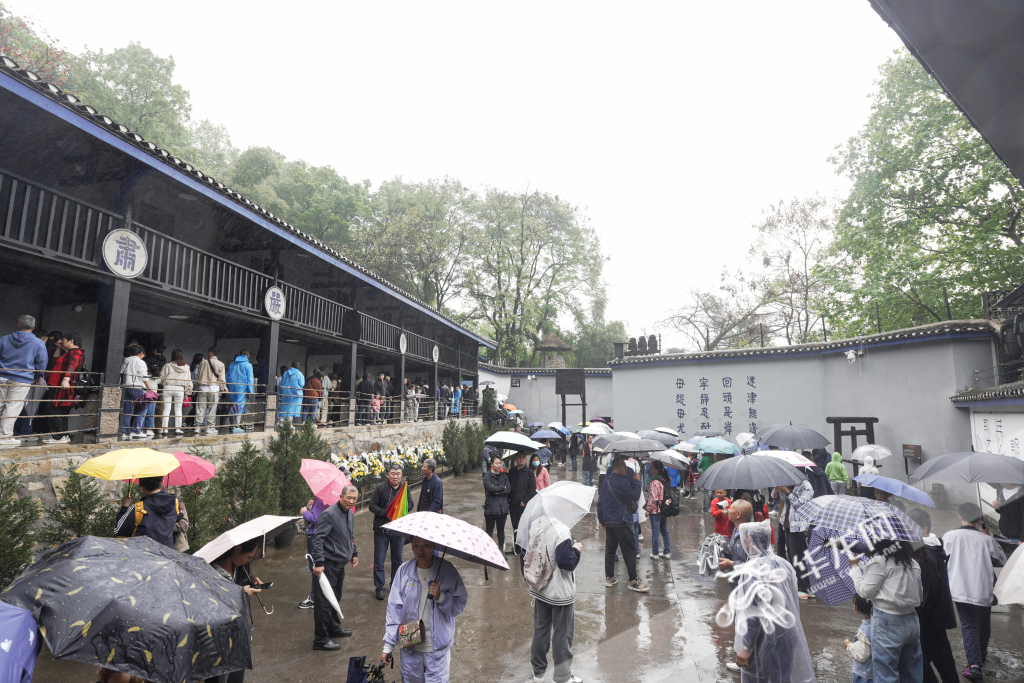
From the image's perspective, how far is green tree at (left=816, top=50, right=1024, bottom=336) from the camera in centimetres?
1730

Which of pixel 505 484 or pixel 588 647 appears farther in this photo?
pixel 505 484

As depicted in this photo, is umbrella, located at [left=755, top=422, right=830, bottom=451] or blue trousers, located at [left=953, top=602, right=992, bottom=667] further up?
umbrella, located at [left=755, top=422, right=830, bottom=451]

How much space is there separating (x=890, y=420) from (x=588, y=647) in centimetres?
1430

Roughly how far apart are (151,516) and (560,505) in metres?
A: 3.45

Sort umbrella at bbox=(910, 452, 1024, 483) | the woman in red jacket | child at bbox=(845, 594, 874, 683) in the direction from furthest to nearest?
1. the woman in red jacket
2. umbrella at bbox=(910, 452, 1024, 483)
3. child at bbox=(845, 594, 874, 683)

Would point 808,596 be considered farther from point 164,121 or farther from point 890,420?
point 164,121

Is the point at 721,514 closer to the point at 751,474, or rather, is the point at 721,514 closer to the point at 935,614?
the point at 751,474

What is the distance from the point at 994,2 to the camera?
2.84 metres

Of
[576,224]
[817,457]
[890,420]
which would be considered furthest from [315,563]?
[576,224]

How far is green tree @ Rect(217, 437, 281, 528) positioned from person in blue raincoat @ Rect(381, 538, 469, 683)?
548 centimetres

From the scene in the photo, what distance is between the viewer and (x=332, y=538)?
523cm

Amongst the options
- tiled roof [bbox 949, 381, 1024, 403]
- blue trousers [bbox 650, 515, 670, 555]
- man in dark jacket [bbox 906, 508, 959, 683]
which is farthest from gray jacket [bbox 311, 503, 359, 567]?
tiled roof [bbox 949, 381, 1024, 403]

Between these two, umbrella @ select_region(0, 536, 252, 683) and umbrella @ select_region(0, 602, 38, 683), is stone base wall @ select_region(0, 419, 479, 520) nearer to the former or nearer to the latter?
umbrella @ select_region(0, 536, 252, 683)

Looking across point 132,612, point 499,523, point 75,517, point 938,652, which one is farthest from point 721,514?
point 75,517
